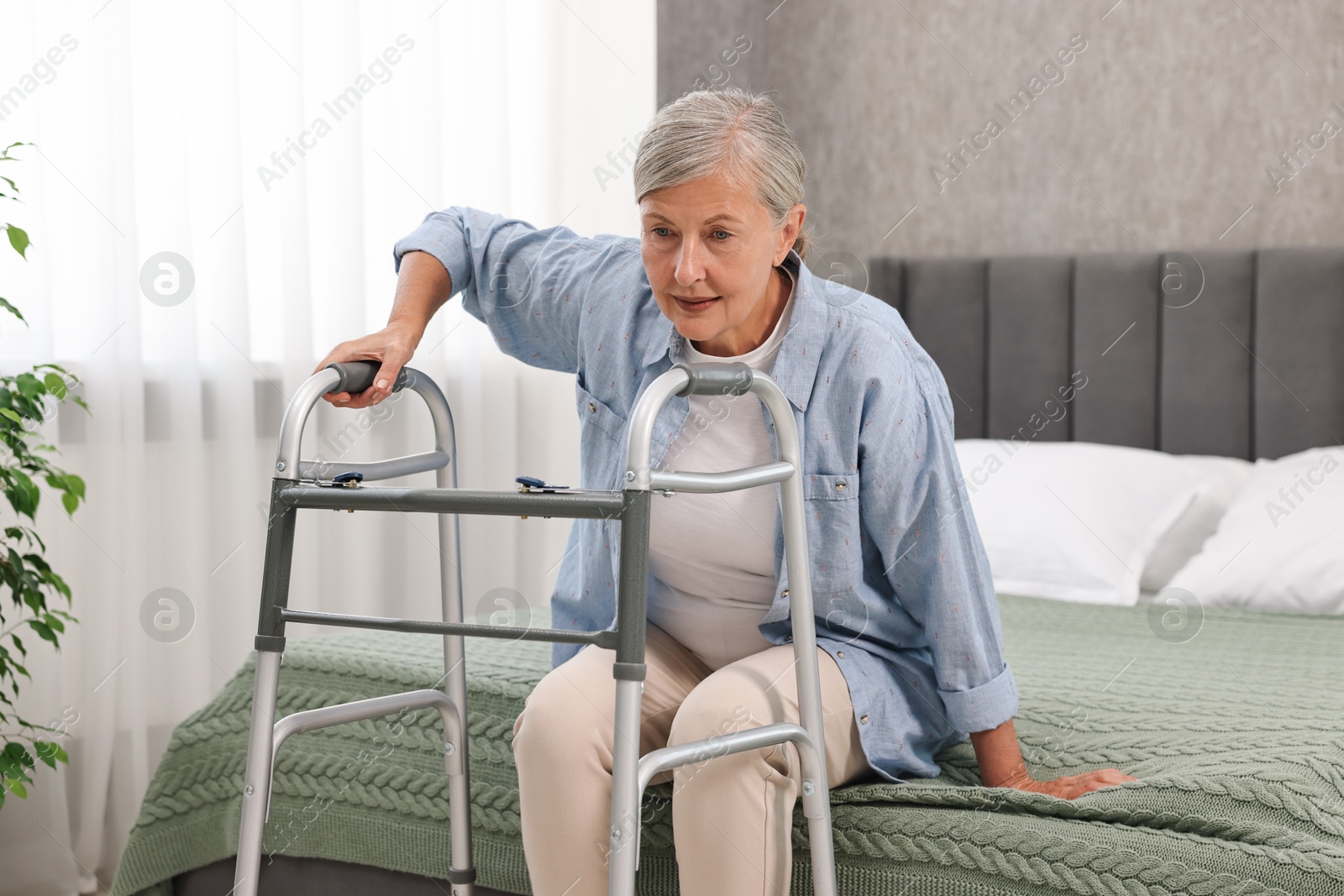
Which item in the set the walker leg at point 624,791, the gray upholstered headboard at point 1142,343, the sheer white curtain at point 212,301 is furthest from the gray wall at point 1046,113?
the walker leg at point 624,791

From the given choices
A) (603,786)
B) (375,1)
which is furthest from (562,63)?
(603,786)

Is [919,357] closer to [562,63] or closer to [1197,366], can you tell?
[1197,366]

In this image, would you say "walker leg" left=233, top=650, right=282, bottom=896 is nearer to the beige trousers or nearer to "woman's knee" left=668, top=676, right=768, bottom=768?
the beige trousers

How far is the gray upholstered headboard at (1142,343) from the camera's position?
2709 mm

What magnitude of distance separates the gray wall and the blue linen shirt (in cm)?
136

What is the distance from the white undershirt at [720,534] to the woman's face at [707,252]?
9cm

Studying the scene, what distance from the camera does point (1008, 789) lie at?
129 cm

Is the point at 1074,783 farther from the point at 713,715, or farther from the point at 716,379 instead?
the point at 716,379

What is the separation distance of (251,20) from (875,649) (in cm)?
182

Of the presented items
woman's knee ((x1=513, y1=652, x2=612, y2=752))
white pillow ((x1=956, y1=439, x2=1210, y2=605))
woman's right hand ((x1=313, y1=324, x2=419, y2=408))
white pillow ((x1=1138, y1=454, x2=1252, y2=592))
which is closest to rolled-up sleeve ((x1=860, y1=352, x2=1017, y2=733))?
woman's knee ((x1=513, y1=652, x2=612, y2=752))

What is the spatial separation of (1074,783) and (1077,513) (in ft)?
4.13

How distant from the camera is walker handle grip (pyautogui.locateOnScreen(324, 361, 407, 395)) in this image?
4.33 ft

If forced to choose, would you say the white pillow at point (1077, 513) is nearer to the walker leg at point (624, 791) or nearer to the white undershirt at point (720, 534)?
the white undershirt at point (720, 534)

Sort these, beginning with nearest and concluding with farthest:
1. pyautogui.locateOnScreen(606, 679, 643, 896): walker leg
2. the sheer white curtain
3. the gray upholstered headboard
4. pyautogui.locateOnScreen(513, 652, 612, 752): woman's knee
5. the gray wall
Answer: pyautogui.locateOnScreen(606, 679, 643, 896): walker leg < pyautogui.locateOnScreen(513, 652, 612, 752): woman's knee < the sheer white curtain < the gray upholstered headboard < the gray wall
